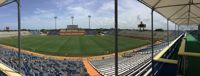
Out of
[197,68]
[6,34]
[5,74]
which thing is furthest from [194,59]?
[6,34]

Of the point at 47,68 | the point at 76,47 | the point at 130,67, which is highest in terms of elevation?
the point at 130,67

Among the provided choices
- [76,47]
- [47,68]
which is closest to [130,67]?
[47,68]

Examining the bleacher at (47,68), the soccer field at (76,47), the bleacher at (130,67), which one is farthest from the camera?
the soccer field at (76,47)

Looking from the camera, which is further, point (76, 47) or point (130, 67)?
point (76, 47)

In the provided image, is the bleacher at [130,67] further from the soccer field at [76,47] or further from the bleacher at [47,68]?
the soccer field at [76,47]

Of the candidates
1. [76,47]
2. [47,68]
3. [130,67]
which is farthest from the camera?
[76,47]

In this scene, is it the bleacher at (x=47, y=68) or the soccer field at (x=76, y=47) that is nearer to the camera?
the bleacher at (x=47, y=68)

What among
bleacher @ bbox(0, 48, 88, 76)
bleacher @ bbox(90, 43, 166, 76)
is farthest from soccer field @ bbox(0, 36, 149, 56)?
bleacher @ bbox(90, 43, 166, 76)

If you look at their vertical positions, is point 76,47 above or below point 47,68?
above

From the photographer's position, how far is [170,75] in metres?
5.25

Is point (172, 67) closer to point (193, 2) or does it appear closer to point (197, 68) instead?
point (197, 68)

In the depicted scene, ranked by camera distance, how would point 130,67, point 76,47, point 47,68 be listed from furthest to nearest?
point 76,47, point 47,68, point 130,67

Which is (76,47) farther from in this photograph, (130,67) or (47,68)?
(130,67)

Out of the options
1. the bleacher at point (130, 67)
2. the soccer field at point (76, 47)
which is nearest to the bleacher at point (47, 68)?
the bleacher at point (130, 67)
